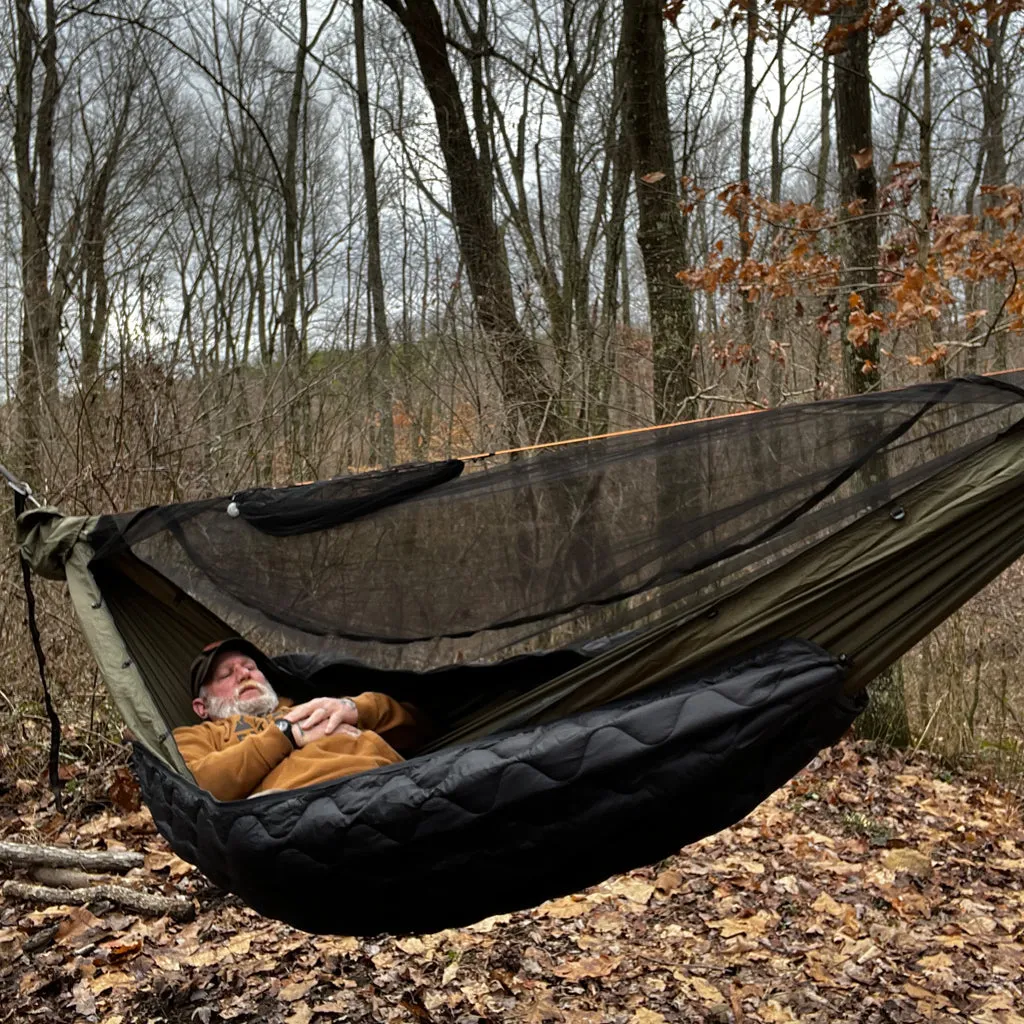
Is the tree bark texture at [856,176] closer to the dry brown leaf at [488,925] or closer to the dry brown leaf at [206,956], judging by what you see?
the dry brown leaf at [488,925]

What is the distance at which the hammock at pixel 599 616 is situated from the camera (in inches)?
63.4

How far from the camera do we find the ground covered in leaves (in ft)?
7.92

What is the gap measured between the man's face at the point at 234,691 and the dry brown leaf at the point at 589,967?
1.04 meters

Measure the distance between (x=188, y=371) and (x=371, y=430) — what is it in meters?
A: 1.18

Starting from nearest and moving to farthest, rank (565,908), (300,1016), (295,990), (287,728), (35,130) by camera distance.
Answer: (287,728)
(300,1016)
(295,990)
(565,908)
(35,130)

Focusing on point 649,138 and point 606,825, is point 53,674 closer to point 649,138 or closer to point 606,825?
point 606,825

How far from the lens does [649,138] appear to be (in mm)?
4211

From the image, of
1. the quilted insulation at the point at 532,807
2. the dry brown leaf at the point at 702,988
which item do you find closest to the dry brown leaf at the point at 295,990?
the quilted insulation at the point at 532,807

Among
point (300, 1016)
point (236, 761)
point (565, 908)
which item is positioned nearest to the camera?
point (236, 761)

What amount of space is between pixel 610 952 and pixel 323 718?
114cm

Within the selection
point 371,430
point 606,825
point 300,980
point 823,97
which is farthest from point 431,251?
point 606,825

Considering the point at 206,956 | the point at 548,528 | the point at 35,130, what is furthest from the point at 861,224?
the point at 35,130

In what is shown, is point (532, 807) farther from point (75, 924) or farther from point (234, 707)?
point (75, 924)

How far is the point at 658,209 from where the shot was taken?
4.20 m
